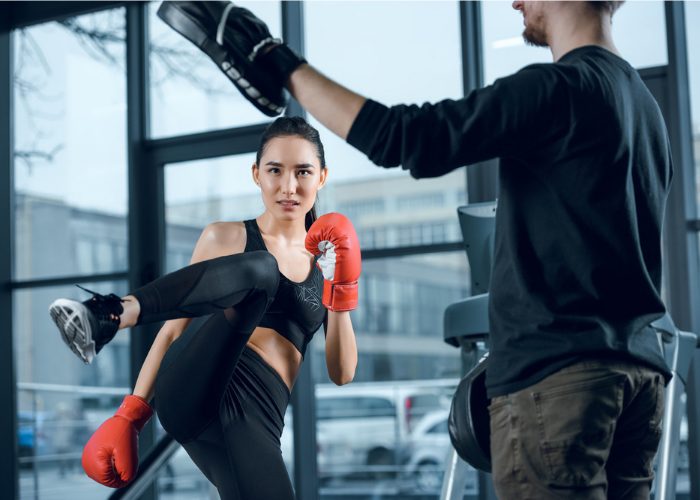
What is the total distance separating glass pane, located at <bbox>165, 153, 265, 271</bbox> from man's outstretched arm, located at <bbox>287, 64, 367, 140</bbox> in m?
3.23

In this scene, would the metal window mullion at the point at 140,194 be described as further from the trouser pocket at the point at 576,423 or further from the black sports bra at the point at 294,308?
the trouser pocket at the point at 576,423

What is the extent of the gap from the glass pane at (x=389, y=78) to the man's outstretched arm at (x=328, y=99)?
2.74 m

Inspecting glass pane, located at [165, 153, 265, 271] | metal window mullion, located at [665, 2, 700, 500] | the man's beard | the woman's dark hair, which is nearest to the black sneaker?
the woman's dark hair

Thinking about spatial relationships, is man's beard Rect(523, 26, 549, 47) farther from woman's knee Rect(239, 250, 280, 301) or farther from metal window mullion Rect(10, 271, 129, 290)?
metal window mullion Rect(10, 271, 129, 290)

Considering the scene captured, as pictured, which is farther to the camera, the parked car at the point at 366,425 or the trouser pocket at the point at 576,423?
the parked car at the point at 366,425

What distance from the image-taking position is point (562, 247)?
4.35 feet

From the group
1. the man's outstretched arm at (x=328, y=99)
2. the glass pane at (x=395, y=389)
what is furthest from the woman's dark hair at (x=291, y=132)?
the glass pane at (x=395, y=389)

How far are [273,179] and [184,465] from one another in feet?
8.83

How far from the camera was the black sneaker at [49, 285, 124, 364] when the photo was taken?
1701 millimetres

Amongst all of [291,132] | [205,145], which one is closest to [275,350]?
[291,132]

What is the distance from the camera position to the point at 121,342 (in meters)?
4.65

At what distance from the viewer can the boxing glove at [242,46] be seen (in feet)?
4.80

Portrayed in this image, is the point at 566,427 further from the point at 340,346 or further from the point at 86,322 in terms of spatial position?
the point at 340,346

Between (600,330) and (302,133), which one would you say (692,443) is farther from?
Result: (600,330)
